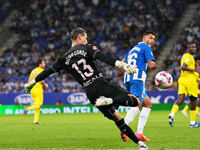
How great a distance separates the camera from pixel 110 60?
7.04 metres

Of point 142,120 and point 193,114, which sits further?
point 193,114

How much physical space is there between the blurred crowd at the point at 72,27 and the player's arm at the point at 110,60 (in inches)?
825

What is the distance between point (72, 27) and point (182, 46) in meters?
9.61

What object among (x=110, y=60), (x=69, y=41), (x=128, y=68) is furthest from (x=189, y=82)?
(x=69, y=41)

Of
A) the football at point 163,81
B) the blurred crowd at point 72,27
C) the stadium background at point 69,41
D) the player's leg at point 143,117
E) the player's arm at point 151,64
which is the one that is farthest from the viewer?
the blurred crowd at point 72,27

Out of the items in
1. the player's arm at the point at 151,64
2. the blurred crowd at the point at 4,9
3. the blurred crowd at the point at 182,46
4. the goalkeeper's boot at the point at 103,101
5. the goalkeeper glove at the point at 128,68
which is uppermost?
the blurred crowd at the point at 4,9

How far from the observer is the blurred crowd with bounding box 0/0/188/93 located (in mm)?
30891

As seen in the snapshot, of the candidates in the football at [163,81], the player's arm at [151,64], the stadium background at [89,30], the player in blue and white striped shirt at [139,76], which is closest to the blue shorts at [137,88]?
the player in blue and white striped shirt at [139,76]

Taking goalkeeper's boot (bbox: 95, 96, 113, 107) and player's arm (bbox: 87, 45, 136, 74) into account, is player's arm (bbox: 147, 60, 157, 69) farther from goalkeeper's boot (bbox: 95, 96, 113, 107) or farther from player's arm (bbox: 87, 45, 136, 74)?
goalkeeper's boot (bbox: 95, 96, 113, 107)

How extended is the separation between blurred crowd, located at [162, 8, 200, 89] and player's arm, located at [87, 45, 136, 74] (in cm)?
2021

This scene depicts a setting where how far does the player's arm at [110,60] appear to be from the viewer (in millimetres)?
6695

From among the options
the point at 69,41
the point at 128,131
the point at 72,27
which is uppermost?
the point at 72,27

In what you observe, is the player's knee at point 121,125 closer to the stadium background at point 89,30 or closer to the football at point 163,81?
the football at point 163,81

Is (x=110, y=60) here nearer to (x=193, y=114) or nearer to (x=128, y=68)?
(x=128, y=68)
